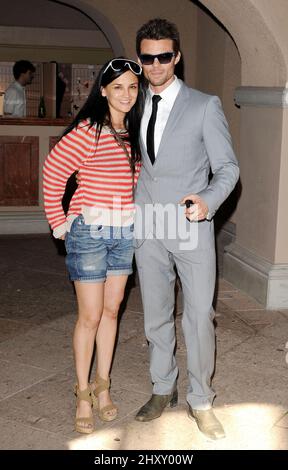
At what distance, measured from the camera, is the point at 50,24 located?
14.4 m

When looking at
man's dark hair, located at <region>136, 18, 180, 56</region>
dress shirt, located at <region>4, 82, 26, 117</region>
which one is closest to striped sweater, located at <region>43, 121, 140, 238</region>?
man's dark hair, located at <region>136, 18, 180, 56</region>

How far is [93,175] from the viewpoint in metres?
3.52

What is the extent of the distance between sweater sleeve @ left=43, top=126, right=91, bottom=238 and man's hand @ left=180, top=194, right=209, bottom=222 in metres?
0.59

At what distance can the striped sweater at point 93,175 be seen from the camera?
3516 mm

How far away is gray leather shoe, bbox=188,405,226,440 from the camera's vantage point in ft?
12.2

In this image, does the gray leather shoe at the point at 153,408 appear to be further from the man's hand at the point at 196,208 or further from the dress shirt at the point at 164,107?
the dress shirt at the point at 164,107

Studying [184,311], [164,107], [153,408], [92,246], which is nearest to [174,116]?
[164,107]

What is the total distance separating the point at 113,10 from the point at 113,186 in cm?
560

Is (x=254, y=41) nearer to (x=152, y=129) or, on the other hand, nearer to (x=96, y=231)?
(x=152, y=129)

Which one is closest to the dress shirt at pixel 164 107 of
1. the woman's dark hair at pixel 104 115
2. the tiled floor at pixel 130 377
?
the woman's dark hair at pixel 104 115

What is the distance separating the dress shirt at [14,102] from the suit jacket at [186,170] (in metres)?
7.36

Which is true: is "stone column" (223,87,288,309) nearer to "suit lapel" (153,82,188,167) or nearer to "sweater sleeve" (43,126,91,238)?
"suit lapel" (153,82,188,167)
